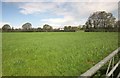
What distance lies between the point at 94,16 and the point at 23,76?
10238 centimetres

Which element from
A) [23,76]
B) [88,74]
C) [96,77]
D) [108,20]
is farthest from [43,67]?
[108,20]

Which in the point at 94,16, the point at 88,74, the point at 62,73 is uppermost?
the point at 94,16

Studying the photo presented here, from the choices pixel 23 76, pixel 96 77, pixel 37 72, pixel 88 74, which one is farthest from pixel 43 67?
pixel 88 74

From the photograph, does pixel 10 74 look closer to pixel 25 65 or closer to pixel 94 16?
pixel 25 65

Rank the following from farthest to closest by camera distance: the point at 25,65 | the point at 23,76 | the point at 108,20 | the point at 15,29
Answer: the point at 108,20 → the point at 15,29 → the point at 25,65 → the point at 23,76

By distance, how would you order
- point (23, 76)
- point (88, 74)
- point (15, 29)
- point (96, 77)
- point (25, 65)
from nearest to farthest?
point (88, 74) → point (96, 77) → point (23, 76) → point (25, 65) → point (15, 29)

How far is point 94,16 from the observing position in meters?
107

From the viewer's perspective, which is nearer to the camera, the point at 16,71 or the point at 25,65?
the point at 16,71

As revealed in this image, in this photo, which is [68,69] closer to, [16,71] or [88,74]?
[16,71]

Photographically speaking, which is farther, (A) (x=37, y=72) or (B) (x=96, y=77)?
(A) (x=37, y=72)

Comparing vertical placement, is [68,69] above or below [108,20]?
below

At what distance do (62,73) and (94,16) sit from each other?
101 metres

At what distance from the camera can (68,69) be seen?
907 cm

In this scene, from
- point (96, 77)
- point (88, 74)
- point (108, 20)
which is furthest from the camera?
point (108, 20)
